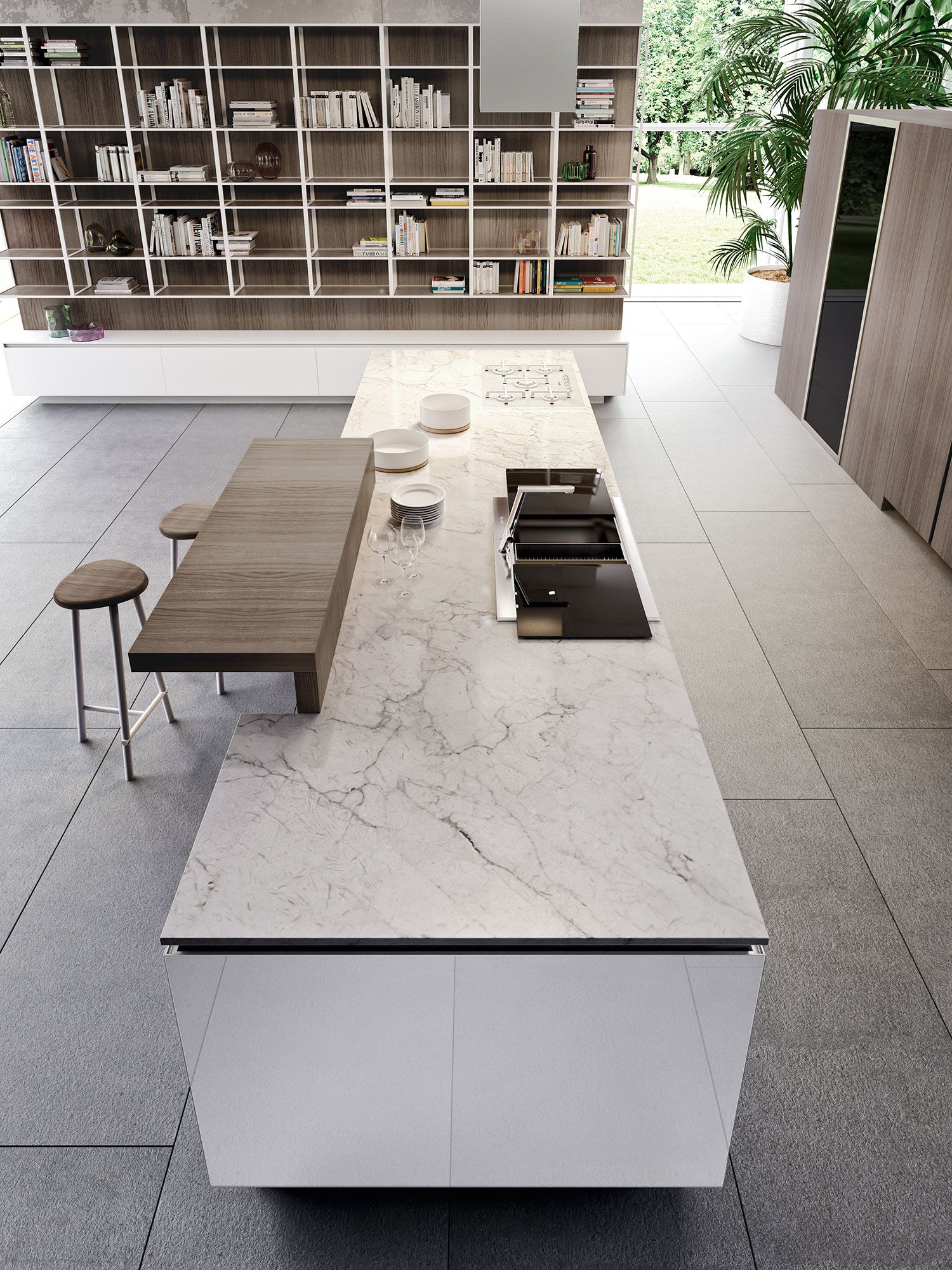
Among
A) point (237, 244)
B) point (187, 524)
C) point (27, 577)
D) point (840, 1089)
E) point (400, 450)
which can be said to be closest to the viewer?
point (840, 1089)

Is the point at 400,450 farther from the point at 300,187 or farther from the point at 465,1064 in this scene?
the point at 300,187

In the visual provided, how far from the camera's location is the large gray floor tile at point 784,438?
17.4 feet

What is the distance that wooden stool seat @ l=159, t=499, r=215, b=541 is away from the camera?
11.1 feet

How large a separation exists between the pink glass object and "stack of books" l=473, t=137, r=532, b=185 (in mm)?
2586

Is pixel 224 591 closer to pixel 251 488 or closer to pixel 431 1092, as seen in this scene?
pixel 251 488

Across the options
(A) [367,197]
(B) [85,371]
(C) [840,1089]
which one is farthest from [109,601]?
(A) [367,197]

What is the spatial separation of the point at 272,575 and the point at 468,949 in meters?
1.04

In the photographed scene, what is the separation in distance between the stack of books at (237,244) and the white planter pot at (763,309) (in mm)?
3806

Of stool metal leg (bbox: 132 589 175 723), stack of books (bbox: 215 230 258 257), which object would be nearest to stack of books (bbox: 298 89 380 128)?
stack of books (bbox: 215 230 258 257)

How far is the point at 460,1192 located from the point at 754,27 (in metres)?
6.78

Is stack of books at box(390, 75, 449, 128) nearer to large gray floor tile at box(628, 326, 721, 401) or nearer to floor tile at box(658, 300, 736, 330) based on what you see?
large gray floor tile at box(628, 326, 721, 401)

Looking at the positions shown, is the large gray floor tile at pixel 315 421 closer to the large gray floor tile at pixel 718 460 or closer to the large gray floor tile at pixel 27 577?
the large gray floor tile at pixel 27 577

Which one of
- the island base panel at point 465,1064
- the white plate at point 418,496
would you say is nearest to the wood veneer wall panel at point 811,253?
the white plate at point 418,496

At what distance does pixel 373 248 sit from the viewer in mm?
6160
